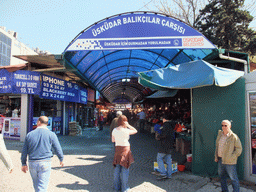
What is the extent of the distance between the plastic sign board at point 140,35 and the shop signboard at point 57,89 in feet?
14.1

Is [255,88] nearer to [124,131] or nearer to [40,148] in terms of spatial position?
[124,131]

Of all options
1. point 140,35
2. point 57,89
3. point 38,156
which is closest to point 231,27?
point 140,35

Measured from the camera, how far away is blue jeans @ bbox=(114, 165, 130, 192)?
4.47 m

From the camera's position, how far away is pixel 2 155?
14.3 feet

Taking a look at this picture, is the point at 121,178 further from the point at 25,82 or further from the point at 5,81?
the point at 5,81

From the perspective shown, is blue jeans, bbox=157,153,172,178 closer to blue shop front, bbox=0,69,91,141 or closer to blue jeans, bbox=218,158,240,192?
blue jeans, bbox=218,158,240,192

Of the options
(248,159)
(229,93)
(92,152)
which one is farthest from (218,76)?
(92,152)

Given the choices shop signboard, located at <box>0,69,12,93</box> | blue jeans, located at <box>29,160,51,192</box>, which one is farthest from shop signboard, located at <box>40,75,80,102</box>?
blue jeans, located at <box>29,160,51,192</box>

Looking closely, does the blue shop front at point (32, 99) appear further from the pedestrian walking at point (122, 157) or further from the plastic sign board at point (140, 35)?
the pedestrian walking at point (122, 157)

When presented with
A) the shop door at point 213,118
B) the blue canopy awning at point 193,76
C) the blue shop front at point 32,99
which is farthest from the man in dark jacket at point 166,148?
the blue shop front at point 32,99

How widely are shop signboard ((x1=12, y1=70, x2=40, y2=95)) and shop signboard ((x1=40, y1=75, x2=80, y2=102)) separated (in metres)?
0.38

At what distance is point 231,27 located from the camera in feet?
47.7

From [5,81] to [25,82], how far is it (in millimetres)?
1039

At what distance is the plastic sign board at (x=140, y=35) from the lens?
24.8 feet
